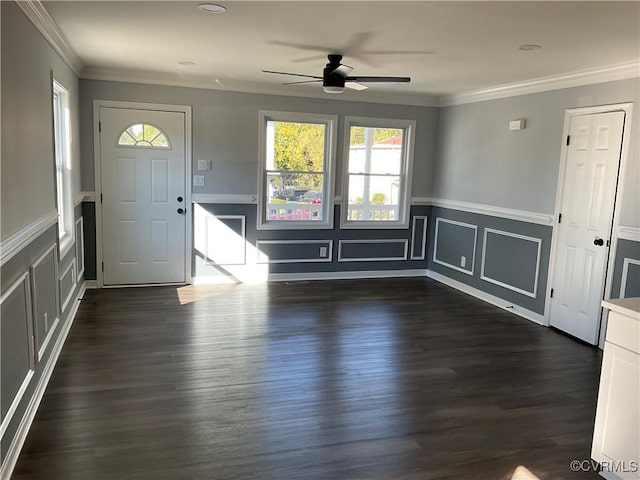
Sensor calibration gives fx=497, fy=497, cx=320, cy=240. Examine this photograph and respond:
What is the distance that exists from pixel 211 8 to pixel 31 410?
101 inches

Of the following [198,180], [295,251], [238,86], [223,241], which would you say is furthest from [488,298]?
[238,86]

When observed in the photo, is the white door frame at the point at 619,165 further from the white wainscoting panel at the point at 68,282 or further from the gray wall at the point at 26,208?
the white wainscoting panel at the point at 68,282

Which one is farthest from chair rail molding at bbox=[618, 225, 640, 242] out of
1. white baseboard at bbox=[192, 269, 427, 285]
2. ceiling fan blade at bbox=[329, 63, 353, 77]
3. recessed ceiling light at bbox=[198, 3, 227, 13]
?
recessed ceiling light at bbox=[198, 3, 227, 13]

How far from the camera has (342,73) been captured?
407 centimetres

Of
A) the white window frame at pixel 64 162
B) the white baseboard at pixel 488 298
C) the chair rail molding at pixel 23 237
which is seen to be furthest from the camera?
the white baseboard at pixel 488 298

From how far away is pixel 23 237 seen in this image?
2.66 meters

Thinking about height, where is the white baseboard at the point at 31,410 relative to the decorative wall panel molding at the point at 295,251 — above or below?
below

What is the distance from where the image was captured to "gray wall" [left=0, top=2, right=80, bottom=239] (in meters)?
2.42

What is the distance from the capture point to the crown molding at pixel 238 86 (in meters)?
5.33

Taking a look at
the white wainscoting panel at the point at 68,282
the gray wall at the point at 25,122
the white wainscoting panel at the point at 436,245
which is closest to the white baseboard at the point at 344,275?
the white wainscoting panel at the point at 436,245

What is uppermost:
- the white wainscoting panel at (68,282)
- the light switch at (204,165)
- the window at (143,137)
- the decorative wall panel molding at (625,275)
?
the window at (143,137)

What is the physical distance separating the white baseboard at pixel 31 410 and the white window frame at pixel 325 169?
2.59 metres

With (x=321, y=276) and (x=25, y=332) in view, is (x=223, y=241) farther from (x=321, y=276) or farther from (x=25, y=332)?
(x=25, y=332)

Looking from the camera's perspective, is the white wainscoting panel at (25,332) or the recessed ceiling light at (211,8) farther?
the recessed ceiling light at (211,8)
